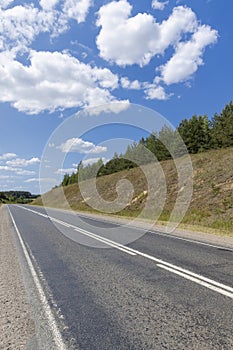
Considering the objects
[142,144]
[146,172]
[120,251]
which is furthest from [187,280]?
[142,144]

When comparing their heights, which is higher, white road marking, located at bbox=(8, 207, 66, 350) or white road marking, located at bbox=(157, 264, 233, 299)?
white road marking, located at bbox=(157, 264, 233, 299)

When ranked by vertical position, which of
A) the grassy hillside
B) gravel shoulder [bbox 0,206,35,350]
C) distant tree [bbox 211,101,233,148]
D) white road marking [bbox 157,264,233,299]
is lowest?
gravel shoulder [bbox 0,206,35,350]

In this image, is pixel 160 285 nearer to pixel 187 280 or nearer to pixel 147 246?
pixel 187 280

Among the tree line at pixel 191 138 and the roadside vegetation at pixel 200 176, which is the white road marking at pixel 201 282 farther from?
the tree line at pixel 191 138

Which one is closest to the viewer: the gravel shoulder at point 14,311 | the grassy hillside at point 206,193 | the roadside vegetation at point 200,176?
the gravel shoulder at point 14,311

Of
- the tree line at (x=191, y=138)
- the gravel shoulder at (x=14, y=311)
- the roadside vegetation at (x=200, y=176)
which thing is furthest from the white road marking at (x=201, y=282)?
the tree line at (x=191, y=138)

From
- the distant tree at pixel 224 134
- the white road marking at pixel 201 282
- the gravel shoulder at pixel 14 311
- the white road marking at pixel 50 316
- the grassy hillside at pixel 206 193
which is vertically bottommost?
the gravel shoulder at pixel 14 311

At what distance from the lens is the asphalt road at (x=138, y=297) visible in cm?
365

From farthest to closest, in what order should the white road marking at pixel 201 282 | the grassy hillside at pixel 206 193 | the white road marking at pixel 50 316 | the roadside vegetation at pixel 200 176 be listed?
the roadside vegetation at pixel 200 176, the grassy hillside at pixel 206 193, the white road marking at pixel 201 282, the white road marking at pixel 50 316

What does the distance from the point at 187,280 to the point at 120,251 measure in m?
3.89

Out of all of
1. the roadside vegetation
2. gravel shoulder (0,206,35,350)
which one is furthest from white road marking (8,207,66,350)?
the roadside vegetation

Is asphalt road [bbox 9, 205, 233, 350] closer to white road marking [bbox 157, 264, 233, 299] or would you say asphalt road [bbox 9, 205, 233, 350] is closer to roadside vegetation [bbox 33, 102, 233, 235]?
white road marking [bbox 157, 264, 233, 299]

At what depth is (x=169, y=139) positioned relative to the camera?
Result: 177ft

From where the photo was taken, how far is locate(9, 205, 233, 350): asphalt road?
365cm
